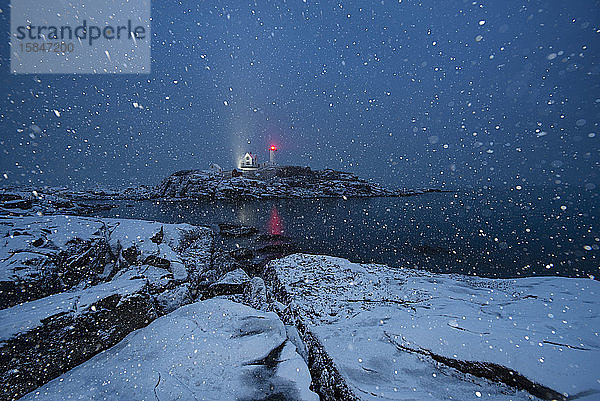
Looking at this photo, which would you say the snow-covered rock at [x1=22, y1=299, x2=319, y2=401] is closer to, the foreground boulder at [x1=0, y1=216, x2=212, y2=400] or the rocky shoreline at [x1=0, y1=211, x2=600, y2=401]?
the rocky shoreline at [x1=0, y1=211, x2=600, y2=401]

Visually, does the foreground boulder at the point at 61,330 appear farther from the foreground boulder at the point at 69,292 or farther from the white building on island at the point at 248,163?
the white building on island at the point at 248,163

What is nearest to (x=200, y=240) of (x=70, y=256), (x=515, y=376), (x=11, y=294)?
(x=70, y=256)

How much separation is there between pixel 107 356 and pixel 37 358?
901mm

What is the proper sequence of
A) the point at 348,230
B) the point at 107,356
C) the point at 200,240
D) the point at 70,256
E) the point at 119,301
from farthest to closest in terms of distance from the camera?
the point at 348,230
the point at 200,240
the point at 70,256
the point at 119,301
the point at 107,356

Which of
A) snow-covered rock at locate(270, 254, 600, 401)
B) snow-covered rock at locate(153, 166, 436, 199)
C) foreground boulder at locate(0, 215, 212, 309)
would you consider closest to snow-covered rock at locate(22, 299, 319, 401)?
snow-covered rock at locate(270, 254, 600, 401)

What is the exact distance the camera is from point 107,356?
3.21 meters

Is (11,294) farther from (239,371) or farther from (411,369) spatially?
(411,369)

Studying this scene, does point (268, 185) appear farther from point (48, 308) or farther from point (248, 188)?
point (48, 308)

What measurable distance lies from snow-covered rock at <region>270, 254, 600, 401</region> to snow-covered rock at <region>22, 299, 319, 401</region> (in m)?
0.60

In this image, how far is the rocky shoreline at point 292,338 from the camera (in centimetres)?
264

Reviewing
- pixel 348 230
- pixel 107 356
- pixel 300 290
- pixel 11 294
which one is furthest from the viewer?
pixel 348 230

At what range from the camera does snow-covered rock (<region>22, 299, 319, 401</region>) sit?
2576mm

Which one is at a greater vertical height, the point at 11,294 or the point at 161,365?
the point at 11,294

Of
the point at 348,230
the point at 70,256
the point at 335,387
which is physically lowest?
the point at 348,230
